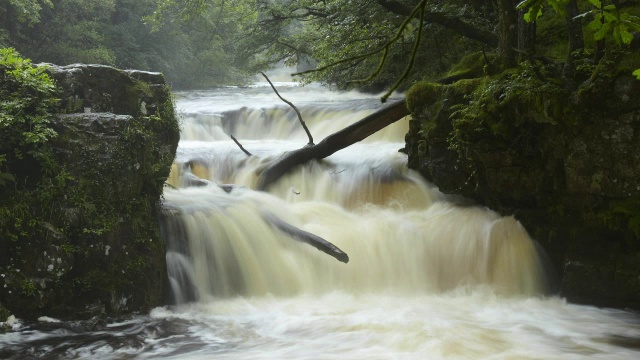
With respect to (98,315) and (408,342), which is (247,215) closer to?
(98,315)

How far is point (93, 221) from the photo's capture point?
6.33 metres

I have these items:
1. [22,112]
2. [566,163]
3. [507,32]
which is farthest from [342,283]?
[22,112]

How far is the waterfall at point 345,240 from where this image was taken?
7285 mm

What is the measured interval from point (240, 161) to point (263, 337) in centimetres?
548

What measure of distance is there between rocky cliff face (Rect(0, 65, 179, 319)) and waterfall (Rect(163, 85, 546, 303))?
1.84ft

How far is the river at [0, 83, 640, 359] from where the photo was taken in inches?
217

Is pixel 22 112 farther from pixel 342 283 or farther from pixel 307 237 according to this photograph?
pixel 342 283

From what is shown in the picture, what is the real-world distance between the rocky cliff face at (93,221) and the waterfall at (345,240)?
1.84 feet

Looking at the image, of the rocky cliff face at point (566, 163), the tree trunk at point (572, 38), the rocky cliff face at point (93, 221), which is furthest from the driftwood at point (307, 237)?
the tree trunk at point (572, 38)

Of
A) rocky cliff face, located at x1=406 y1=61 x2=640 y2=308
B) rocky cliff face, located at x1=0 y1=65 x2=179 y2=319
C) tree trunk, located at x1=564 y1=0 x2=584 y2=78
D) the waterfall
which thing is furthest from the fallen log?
tree trunk, located at x1=564 y1=0 x2=584 y2=78

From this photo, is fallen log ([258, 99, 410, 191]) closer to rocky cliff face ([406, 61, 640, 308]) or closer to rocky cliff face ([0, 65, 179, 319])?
rocky cliff face ([406, 61, 640, 308])

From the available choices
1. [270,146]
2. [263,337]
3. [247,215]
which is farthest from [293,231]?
[270,146]

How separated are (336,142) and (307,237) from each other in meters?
2.72

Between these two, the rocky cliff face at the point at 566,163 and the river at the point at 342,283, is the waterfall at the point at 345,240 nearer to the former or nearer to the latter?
the river at the point at 342,283
